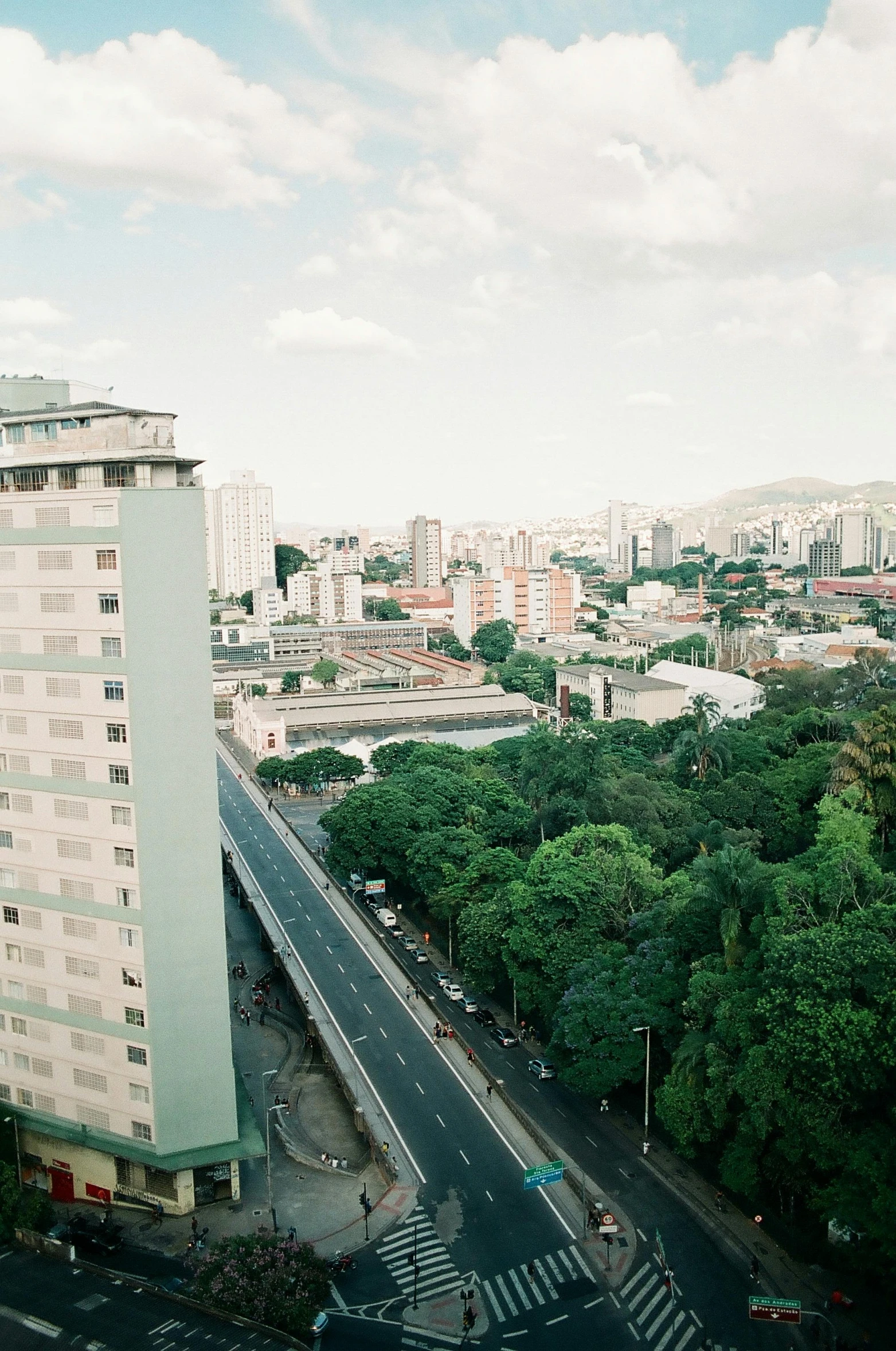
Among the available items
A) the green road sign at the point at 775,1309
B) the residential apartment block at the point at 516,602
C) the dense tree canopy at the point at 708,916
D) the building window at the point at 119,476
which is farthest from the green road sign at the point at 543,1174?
the residential apartment block at the point at 516,602

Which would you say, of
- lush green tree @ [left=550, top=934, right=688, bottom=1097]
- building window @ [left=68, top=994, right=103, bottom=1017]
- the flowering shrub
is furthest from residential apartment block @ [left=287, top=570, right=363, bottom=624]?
the flowering shrub

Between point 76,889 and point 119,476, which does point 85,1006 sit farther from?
point 119,476

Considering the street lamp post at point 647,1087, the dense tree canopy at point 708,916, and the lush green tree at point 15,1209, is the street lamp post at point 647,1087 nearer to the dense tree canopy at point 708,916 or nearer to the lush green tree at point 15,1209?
the dense tree canopy at point 708,916

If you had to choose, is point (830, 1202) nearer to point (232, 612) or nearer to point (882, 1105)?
point (882, 1105)

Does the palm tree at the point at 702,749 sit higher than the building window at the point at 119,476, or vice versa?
the building window at the point at 119,476

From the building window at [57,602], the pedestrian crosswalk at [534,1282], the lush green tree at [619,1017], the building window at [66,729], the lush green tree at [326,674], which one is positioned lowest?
the pedestrian crosswalk at [534,1282]

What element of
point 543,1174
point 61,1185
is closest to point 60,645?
point 61,1185
